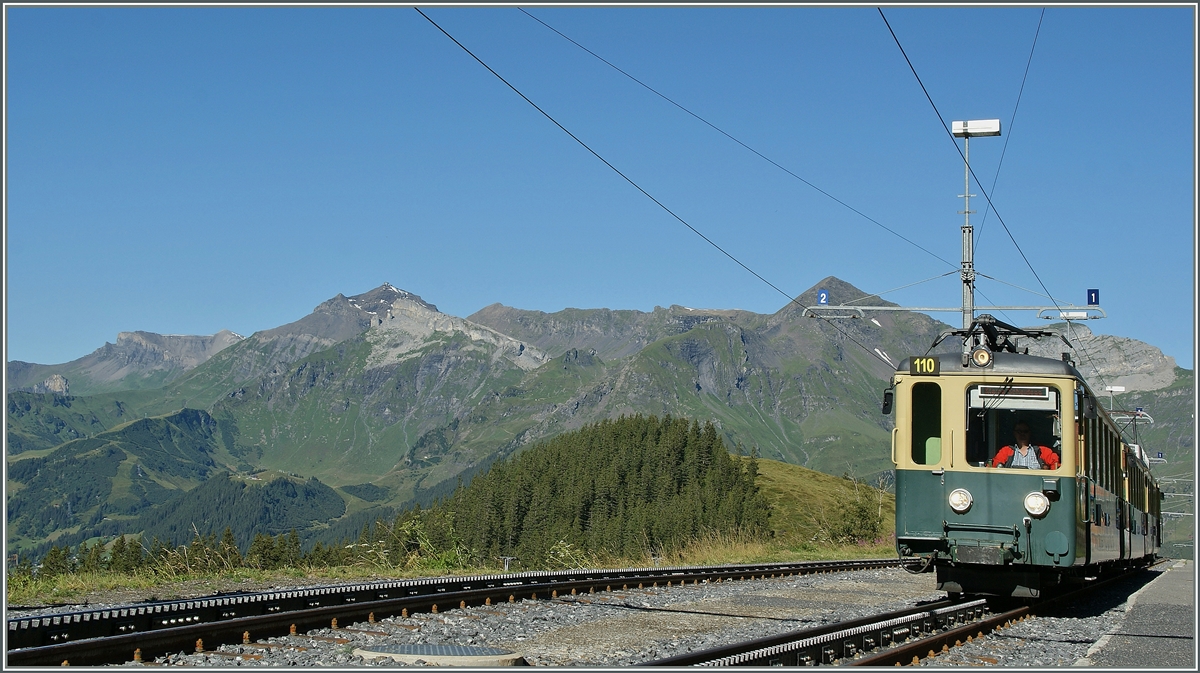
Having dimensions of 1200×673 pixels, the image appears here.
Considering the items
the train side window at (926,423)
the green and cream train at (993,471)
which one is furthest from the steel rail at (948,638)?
the train side window at (926,423)

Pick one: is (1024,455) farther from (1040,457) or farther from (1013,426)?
(1013,426)

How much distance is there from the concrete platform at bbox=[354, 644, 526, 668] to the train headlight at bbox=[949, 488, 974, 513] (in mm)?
7991

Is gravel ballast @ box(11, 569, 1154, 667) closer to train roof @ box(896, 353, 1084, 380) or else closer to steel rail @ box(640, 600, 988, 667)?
steel rail @ box(640, 600, 988, 667)

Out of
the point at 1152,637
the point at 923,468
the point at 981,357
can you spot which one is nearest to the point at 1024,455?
the point at 923,468

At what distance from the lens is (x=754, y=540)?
32469 millimetres

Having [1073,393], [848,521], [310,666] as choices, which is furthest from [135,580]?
[848,521]

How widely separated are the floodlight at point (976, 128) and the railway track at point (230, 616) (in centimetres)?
1740

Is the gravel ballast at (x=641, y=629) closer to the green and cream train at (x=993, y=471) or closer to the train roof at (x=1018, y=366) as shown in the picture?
the green and cream train at (x=993, y=471)

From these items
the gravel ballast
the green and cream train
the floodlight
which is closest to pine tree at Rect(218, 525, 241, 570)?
the gravel ballast

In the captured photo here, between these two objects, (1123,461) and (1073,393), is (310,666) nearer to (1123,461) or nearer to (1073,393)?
(1073,393)

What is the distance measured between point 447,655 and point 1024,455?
954cm

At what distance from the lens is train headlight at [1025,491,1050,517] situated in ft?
48.7

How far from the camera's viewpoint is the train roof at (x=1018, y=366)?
599 inches

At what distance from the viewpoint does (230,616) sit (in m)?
10.8
